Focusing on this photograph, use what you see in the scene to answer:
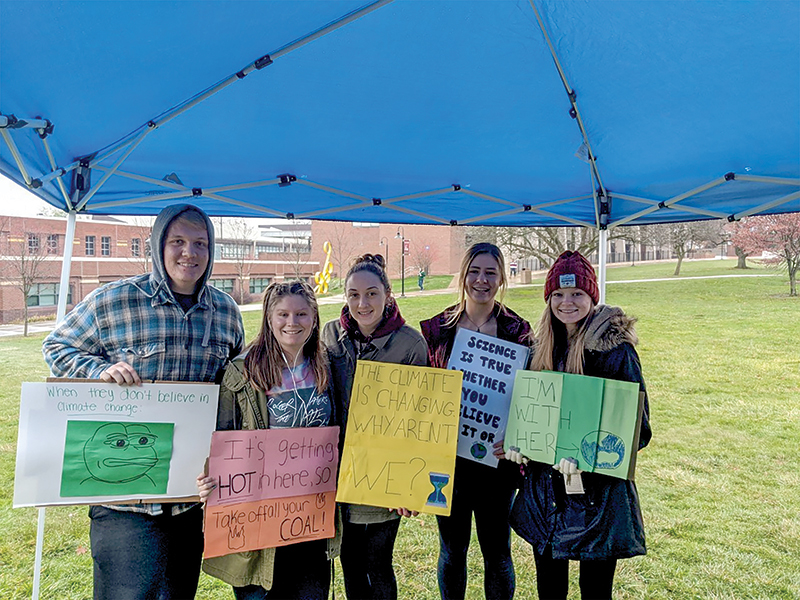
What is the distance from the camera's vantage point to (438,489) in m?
2.05

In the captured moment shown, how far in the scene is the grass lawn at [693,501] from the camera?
11.3ft

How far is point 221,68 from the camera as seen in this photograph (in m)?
2.12

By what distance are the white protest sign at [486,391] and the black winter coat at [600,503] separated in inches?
12.2

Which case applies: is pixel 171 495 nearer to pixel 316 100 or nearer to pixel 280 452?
pixel 280 452

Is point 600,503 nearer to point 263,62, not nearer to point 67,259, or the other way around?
point 263,62

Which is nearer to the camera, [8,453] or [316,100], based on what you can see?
[316,100]

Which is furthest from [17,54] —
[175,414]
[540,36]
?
[540,36]

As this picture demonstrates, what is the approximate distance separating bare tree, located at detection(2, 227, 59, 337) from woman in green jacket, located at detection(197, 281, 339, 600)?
20.2 m

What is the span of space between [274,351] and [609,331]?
140 centimetres

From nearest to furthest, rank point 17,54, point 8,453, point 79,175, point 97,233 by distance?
point 17,54, point 79,175, point 8,453, point 97,233

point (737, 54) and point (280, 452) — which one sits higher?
point (737, 54)

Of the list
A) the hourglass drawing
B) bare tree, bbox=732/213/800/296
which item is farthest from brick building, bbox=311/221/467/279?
the hourglass drawing

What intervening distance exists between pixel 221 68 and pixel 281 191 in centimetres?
165

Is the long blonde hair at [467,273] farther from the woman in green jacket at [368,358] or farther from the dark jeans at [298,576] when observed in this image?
the dark jeans at [298,576]
